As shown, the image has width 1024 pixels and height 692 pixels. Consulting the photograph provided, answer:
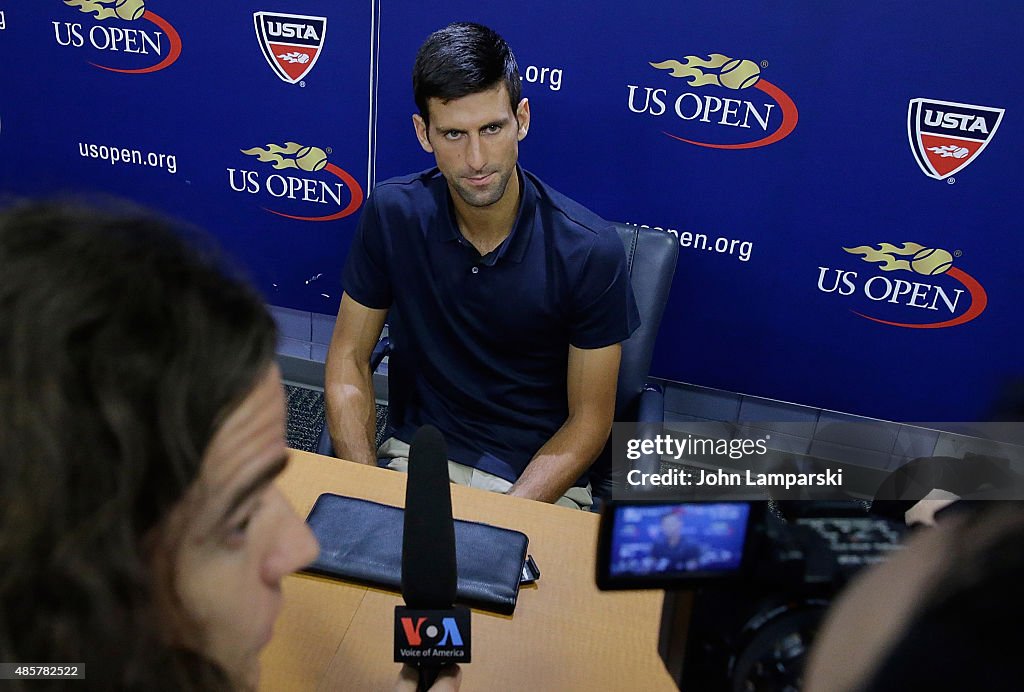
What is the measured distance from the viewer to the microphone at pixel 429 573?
2.84 ft

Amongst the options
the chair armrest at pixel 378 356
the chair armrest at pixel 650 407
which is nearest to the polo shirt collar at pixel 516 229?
the chair armrest at pixel 378 356

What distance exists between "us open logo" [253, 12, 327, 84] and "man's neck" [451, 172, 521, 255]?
0.88m

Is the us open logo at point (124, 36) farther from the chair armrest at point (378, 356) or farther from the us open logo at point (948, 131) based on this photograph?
Result: the us open logo at point (948, 131)

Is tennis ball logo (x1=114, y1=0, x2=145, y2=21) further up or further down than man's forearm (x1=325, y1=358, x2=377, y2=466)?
further up

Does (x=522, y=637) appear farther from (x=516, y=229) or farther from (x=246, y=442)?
(x=516, y=229)

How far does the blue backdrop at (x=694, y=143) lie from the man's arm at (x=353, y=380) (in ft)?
1.68

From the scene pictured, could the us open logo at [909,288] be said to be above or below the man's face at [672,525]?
below

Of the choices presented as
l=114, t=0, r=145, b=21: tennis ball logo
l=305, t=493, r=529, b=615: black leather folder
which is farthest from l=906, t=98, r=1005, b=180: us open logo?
l=114, t=0, r=145, b=21: tennis ball logo

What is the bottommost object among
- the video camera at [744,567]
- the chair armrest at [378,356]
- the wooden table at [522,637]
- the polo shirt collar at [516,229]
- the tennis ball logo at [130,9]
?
the chair armrest at [378,356]

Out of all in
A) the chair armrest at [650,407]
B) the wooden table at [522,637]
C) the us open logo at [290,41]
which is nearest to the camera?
the wooden table at [522,637]

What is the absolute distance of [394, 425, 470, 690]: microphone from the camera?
0.86 meters

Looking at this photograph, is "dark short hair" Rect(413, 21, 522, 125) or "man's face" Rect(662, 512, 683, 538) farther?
"dark short hair" Rect(413, 21, 522, 125)

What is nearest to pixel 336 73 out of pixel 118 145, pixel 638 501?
pixel 118 145

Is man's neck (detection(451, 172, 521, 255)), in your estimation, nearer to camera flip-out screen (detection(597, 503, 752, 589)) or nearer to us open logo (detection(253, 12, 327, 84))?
us open logo (detection(253, 12, 327, 84))
